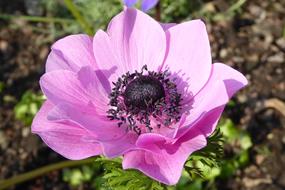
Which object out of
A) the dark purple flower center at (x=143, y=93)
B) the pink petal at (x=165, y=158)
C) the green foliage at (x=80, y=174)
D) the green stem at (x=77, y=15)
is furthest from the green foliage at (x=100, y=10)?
the pink petal at (x=165, y=158)

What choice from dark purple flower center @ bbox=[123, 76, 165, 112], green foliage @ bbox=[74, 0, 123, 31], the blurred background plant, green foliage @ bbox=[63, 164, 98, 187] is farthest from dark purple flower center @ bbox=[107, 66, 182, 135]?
green foliage @ bbox=[74, 0, 123, 31]

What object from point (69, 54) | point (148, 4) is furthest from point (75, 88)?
point (148, 4)

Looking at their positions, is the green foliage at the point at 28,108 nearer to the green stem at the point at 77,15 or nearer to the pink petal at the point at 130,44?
the green stem at the point at 77,15

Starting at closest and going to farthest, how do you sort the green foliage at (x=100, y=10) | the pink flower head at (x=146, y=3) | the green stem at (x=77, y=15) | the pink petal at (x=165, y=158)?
the pink petal at (x=165, y=158) → the pink flower head at (x=146, y=3) → the green stem at (x=77, y=15) → the green foliage at (x=100, y=10)

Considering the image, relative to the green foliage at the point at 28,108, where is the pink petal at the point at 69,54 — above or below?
above

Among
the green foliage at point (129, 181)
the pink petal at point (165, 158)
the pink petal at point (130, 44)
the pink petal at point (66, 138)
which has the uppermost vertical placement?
the pink petal at point (130, 44)

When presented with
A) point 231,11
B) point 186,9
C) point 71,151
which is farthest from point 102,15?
point 71,151

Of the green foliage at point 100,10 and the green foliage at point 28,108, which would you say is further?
the green foliage at point 100,10

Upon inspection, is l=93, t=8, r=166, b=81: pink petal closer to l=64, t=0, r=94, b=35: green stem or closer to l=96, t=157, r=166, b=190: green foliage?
l=96, t=157, r=166, b=190: green foliage
